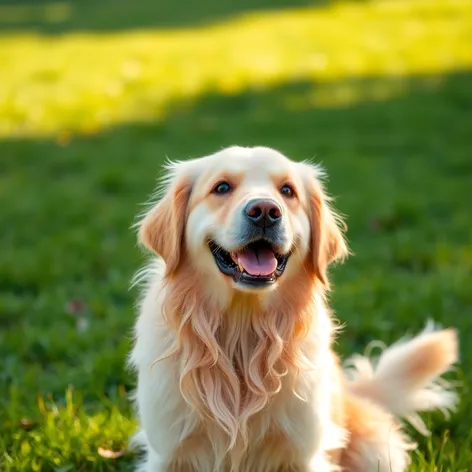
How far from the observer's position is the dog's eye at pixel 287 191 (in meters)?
3.06

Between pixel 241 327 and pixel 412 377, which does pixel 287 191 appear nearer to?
pixel 241 327

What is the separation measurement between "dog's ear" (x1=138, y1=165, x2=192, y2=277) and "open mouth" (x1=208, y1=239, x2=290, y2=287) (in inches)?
5.5

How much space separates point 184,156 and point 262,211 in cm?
486

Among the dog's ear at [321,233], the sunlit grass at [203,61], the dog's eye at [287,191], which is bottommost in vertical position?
the dog's ear at [321,233]

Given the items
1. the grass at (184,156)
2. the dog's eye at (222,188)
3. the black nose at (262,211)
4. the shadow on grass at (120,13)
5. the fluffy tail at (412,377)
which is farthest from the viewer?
the shadow on grass at (120,13)

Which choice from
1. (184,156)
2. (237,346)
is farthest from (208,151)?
(237,346)

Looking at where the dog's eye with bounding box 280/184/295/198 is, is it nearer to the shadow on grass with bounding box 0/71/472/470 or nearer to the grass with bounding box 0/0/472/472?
the grass with bounding box 0/0/472/472

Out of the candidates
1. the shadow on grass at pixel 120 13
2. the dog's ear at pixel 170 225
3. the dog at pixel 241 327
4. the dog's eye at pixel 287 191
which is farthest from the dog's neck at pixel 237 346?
the shadow on grass at pixel 120 13

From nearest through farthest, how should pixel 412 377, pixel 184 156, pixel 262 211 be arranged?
pixel 262 211 < pixel 412 377 < pixel 184 156

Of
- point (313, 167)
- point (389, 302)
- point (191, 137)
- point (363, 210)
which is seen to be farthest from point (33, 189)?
point (313, 167)

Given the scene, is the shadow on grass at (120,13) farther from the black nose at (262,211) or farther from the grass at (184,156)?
the black nose at (262,211)

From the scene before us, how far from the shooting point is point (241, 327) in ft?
10.0

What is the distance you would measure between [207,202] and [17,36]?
12.3 meters

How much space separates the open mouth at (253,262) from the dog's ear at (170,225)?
0.14m
